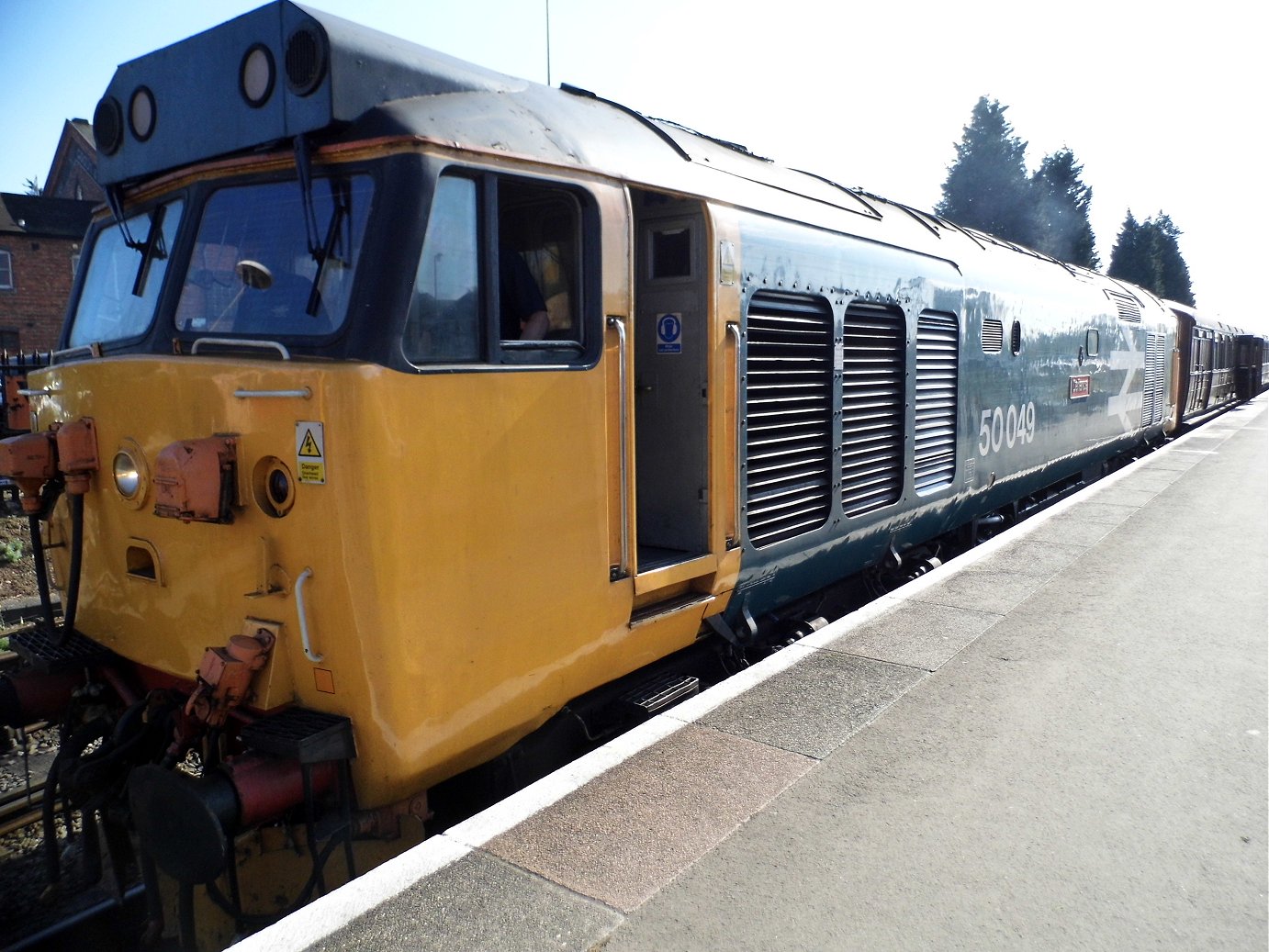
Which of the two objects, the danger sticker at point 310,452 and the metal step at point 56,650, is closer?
the danger sticker at point 310,452

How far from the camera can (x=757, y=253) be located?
4.18 meters

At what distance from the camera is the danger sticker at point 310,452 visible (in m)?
2.70

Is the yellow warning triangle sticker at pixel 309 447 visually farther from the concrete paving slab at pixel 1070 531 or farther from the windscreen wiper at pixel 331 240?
the concrete paving slab at pixel 1070 531

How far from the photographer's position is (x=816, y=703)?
3.99m

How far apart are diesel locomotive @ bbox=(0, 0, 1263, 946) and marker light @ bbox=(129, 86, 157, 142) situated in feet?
0.07

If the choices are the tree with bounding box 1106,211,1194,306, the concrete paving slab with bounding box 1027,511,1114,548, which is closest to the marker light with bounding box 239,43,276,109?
the concrete paving slab with bounding box 1027,511,1114,548

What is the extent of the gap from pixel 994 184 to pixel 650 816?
214ft

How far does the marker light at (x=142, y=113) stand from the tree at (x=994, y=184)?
6230 cm

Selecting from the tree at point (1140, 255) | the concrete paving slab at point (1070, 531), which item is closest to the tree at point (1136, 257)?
the tree at point (1140, 255)

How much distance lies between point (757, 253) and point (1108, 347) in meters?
8.35

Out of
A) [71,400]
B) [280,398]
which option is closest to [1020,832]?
[280,398]

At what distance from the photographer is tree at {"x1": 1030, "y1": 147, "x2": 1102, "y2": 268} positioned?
61.4 m

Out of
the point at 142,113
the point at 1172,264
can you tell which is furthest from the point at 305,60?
the point at 1172,264

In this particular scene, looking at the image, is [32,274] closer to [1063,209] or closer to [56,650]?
[56,650]
